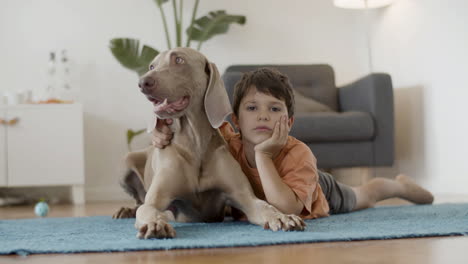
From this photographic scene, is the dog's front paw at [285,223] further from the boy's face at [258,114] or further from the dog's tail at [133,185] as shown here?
the dog's tail at [133,185]

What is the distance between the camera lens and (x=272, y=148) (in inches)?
78.1

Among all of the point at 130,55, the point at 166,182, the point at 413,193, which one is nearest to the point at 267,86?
the point at 166,182

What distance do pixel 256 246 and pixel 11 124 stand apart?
3499 mm

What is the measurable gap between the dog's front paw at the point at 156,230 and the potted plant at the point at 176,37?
126 inches

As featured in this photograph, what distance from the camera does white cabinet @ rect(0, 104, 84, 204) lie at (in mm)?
4430

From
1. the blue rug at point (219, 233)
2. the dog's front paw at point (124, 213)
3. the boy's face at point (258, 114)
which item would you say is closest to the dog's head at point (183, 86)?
the boy's face at point (258, 114)

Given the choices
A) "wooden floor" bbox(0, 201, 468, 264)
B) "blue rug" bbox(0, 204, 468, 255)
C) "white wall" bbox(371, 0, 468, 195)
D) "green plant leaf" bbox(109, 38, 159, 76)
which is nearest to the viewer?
"wooden floor" bbox(0, 201, 468, 264)

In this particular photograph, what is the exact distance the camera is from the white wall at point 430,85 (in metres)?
3.74

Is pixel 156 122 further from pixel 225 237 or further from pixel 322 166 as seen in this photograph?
pixel 322 166

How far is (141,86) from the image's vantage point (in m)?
1.74

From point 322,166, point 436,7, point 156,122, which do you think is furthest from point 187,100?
point 436,7

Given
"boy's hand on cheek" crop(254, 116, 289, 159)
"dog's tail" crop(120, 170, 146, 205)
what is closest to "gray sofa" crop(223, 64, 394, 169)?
"dog's tail" crop(120, 170, 146, 205)

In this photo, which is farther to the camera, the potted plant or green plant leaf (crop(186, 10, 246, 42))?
green plant leaf (crop(186, 10, 246, 42))

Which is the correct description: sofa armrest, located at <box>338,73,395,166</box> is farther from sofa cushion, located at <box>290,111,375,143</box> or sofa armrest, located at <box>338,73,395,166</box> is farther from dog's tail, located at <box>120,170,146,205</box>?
dog's tail, located at <box>120,170,146,205</box>
